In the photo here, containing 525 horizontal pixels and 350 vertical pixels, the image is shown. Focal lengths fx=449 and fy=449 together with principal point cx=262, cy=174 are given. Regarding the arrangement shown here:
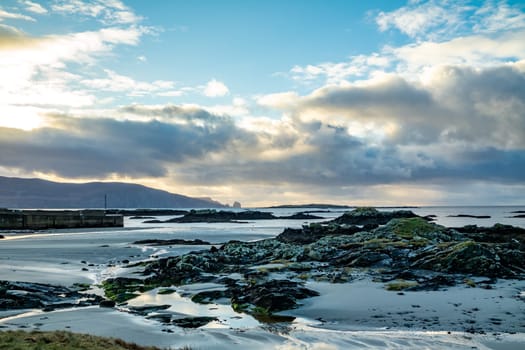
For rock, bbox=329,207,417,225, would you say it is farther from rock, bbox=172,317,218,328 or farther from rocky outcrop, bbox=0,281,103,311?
rock, bbox=172,317,218,328

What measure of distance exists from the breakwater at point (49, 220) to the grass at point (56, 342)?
7071 centimetres

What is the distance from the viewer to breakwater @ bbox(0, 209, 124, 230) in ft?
239

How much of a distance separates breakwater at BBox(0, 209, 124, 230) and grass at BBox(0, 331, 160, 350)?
232 feet

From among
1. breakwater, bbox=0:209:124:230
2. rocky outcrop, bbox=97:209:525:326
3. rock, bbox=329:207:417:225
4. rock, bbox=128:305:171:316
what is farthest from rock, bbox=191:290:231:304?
breakwater, bbox=0:209:124:230

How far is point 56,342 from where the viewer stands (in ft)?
33.6

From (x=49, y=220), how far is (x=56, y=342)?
7406 cm

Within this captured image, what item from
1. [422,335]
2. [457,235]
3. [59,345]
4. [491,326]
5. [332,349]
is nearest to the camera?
[59,345]

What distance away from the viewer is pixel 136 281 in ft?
72.8

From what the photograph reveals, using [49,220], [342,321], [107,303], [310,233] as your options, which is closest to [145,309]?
[107,303]

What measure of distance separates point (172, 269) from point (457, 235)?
25.9 meters

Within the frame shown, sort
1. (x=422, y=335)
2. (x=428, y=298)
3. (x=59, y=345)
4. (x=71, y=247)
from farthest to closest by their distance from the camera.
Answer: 1. (x=71, y=247)
2. (x=428, y=298)
3. (x=422, y=335)
4. (x=59, y=345)

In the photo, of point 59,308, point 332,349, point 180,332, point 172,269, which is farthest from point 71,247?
point 332,349

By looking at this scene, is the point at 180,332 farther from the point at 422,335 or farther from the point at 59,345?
the point at 422,335

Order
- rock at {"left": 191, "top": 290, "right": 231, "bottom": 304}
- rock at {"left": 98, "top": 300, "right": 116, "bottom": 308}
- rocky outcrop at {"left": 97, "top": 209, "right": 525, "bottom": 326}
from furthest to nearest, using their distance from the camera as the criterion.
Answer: rocky outcrop at {"left": 97, "top": 209, "right": 525, "bottom": 326} → rock at {"left": 191, "top": 290, "right": 231, "bottom": 304} → rock at {"left": 98, "top": 300, "right": 116, "bottom": 308}
